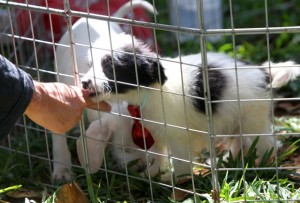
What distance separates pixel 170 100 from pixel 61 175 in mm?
832

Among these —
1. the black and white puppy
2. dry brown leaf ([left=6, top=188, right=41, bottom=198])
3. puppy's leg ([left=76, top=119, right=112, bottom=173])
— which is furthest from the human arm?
dry brown leaf ([left=6, top=188, right=41, bottom=198])

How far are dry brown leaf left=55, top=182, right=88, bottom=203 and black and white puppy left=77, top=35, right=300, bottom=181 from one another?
251 millimetres

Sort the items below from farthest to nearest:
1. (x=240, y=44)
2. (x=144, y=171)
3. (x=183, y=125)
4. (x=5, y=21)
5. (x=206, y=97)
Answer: (x=240, y=44) → (x=5, y=21) → (x=144, y=171) → (x=183, y=125) → (x=206, y=97)

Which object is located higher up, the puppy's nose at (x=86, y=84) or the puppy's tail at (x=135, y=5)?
the puppy's tail at (x=135, y=5)

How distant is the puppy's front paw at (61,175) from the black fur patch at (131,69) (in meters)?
0.73

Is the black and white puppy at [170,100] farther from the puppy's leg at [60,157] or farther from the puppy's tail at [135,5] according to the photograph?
the puppy's tail at [135,5]

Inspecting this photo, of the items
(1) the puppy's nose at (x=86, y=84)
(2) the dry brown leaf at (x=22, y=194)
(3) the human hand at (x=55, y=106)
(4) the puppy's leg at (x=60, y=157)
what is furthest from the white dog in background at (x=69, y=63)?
(3) the human hand at (x=55, y=106)

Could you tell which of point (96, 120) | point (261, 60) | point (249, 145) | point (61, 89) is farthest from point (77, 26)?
point (261, 60)

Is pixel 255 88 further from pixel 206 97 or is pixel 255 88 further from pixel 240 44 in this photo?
pixel 240 44

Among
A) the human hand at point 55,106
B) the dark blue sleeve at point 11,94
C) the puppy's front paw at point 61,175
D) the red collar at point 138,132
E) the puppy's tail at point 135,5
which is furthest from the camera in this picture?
the puppy's tail at point 135,5

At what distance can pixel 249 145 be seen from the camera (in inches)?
157

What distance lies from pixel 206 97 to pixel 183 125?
560 mm

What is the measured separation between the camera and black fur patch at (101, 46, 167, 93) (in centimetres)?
334

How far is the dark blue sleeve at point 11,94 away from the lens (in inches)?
113
